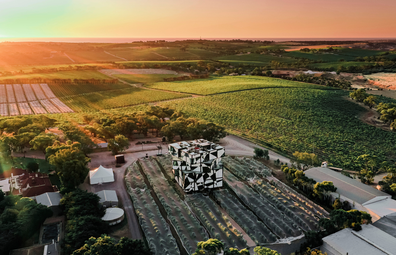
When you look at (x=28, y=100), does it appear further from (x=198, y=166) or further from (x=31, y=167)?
(x=198, y=166)

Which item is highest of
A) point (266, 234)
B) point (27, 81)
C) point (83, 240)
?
point (27, 81)

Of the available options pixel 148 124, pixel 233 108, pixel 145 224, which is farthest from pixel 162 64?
pixel 145 224

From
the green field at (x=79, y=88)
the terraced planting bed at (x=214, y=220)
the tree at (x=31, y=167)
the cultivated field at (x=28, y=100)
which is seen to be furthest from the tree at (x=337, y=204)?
the green field at (x=79, y=88)

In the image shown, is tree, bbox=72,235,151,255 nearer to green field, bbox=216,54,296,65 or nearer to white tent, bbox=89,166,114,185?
white tent, bbox=89,166,114,185

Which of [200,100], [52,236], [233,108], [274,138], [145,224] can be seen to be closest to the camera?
[52,236]

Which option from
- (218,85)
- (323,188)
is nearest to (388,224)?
(323,188)

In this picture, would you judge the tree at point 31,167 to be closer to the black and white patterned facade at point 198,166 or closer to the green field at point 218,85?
the black and white patterned facade at point 198,166

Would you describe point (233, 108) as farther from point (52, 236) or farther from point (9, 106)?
point (9, 106)

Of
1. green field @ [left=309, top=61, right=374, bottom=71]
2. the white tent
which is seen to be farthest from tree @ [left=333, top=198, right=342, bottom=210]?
green field @ [left=309, top=61, right=374, bottom=71]
